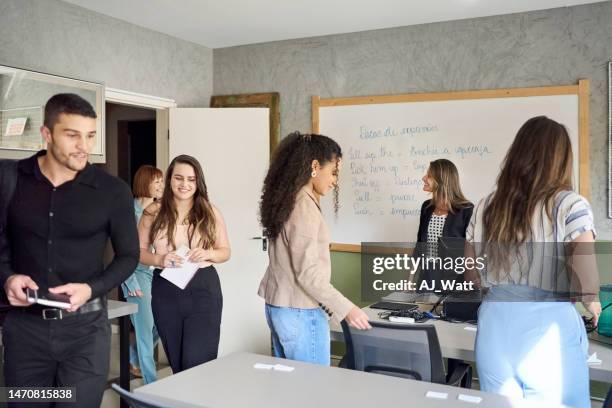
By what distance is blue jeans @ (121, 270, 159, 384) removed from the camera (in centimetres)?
390

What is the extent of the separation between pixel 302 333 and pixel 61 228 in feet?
3.05

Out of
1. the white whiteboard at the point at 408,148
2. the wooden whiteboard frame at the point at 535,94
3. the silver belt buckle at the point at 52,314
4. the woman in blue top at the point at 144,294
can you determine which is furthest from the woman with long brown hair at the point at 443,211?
the silver belt buckle at the point at 52,314

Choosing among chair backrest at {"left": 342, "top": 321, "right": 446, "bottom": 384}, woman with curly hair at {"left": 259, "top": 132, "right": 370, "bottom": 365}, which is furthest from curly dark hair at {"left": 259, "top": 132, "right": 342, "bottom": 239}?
chair backrest at {"left": 342, "top": 321, "right": 446, "bottom": 384}

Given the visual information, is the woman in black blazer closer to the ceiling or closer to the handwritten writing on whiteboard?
the handwritten writing on whiteboard

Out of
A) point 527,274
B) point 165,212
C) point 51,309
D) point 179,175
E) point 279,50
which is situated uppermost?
point 279,50

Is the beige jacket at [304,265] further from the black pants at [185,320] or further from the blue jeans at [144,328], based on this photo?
the blue jeans at [144,328]

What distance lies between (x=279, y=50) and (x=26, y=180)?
3390 millimetres

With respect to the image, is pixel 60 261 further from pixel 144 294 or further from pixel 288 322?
pixel 144 294

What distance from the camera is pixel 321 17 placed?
4.31m

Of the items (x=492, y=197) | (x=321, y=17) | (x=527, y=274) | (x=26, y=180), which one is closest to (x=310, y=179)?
(x=492, y=197)

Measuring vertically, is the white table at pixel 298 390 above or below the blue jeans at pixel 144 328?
above

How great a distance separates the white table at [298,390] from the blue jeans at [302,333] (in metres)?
0.16

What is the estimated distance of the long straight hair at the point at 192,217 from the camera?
2.88m

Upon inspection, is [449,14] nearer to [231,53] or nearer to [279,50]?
[279,50]
